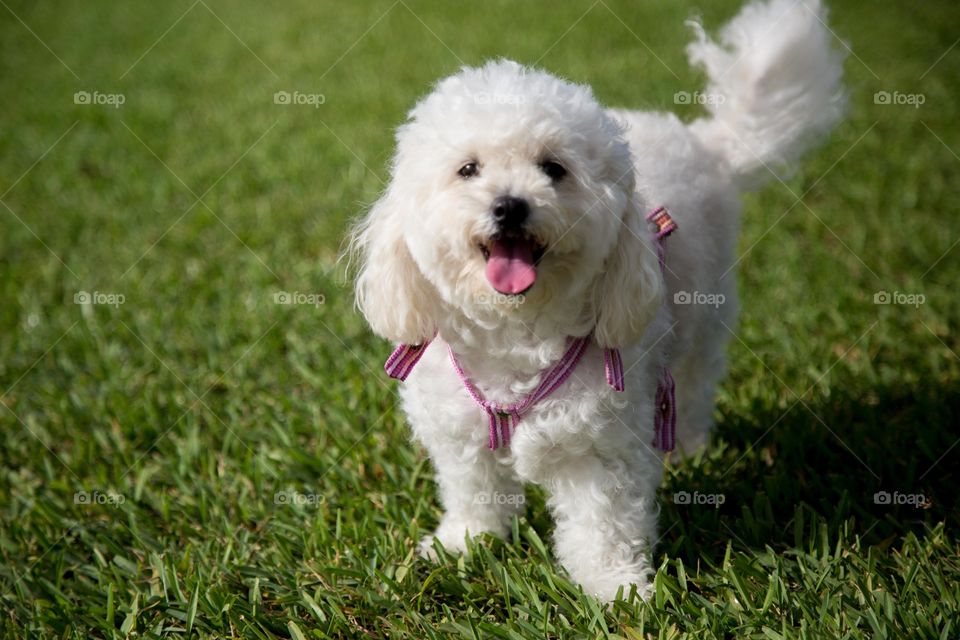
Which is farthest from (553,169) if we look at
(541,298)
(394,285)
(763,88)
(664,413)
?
(763,88)

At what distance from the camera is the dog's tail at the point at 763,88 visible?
312cm

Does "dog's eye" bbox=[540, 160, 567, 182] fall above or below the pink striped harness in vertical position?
above

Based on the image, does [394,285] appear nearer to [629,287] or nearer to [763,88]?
[629,287]

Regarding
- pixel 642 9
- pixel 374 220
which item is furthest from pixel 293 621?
pixel 642 9

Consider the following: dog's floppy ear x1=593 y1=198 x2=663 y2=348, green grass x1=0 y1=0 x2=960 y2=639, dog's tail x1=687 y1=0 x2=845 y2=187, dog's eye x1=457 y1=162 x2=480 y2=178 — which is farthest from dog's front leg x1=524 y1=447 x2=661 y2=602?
dog's tail x1=687 y1=0 x2=845 y2=187

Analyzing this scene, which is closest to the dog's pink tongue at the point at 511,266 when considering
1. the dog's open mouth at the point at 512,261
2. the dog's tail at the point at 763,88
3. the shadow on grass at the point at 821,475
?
the dog's open mouth at the point at 512,261

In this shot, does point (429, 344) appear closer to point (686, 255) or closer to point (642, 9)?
point (686, 255)

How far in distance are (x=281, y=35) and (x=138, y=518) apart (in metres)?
7.69

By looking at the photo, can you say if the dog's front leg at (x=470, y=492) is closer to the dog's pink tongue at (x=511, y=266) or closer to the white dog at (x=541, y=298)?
the white dog at (x=541, y=298)

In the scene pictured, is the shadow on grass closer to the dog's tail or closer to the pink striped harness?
the pink striped harness

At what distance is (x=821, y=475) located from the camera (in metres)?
3.06

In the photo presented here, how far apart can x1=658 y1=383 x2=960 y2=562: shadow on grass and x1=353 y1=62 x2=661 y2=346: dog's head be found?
0.99m

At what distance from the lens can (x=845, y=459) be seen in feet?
10.2

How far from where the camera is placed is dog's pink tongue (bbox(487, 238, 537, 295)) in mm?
2078
